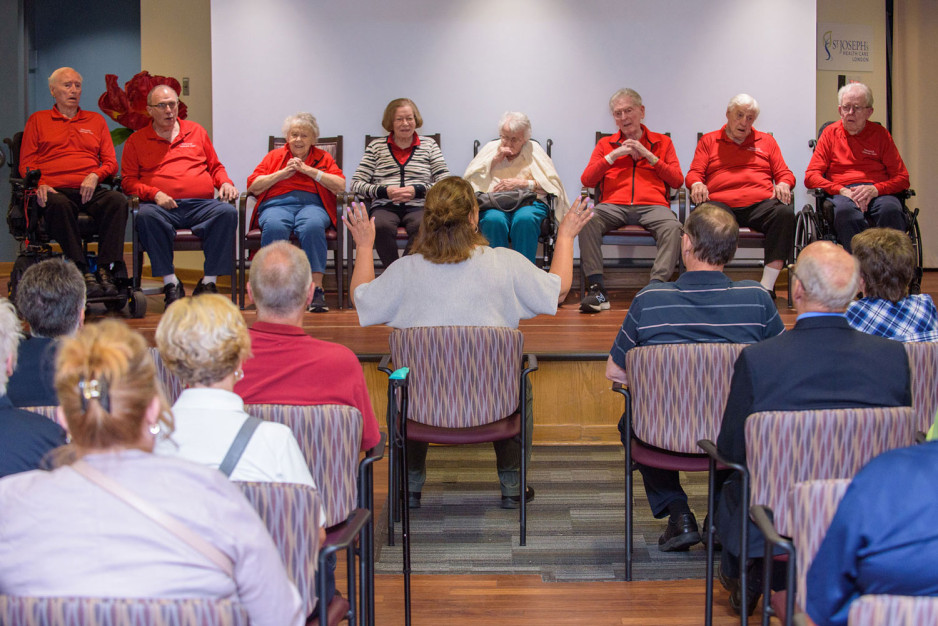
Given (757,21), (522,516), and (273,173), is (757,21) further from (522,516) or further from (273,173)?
(522,516)

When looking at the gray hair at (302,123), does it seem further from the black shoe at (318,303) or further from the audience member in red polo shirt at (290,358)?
the audience member in red polo shirt at (290,358)

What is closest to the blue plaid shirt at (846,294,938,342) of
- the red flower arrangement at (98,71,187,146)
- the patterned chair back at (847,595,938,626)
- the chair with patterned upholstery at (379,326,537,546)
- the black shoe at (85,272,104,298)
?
the chair with patterned upholstery at (379,326,537,546)

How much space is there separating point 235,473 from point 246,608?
405 mm

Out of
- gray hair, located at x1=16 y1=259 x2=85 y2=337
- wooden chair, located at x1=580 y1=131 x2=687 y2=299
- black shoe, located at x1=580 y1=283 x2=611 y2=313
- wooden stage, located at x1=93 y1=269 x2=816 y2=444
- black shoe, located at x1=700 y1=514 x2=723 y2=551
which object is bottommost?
black shoe, located at x1=700 y1=514 x2=723 y2=551

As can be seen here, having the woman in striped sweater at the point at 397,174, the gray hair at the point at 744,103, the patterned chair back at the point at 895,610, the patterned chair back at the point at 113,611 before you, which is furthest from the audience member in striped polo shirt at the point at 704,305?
→ the gray hair at the point at 744,103

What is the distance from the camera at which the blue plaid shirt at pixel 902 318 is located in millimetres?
2668

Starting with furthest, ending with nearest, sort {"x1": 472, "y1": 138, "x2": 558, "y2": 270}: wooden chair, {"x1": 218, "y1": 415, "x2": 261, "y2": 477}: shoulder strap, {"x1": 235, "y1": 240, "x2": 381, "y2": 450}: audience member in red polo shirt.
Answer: {"x1": 472, "y1": 138, "x2": 558, "y2": 270}: wooden chair < {"x1": 235, "y1": 240, "x2": 381, "y2": 450}: audience member in red polo shirt < {"x1": 218, "y1": 415, "x2": 261, "y2": 477}: shoulder strap

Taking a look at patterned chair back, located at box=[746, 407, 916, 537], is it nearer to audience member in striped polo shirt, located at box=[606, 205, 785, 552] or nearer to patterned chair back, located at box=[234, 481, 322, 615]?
audience member in striped polo shirt, located at box=[606, 205, 785, 552]

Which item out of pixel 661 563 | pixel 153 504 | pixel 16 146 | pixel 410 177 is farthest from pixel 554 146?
pixel 153 504

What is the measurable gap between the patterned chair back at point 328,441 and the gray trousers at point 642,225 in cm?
324

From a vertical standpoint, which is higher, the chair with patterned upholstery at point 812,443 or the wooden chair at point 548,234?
the wooden chair at point 548,234

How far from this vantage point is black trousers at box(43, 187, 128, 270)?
188 inches

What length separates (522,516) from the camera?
114 inches

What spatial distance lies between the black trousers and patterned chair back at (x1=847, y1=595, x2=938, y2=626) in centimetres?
445
